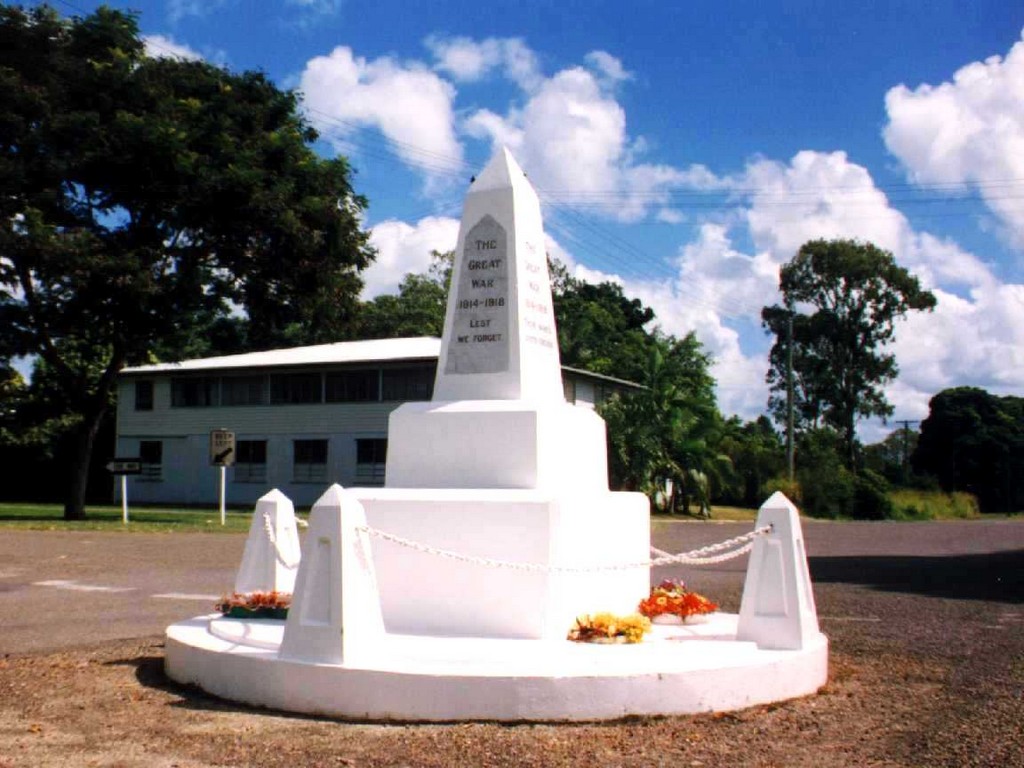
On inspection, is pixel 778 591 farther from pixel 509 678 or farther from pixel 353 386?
pixel 353 386

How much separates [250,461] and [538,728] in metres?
36.9

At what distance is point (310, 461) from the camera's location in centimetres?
4038

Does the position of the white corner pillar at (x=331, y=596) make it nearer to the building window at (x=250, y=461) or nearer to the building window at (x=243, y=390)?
the building window at (x=250, y=461)

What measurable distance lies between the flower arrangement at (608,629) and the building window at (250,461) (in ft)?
115

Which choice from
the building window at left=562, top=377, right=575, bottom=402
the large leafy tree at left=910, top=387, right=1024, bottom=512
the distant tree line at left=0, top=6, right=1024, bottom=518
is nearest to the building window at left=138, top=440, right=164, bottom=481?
the distant tree line at left=0, top=6, right=1024, bottom=518

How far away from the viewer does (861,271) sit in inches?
2078

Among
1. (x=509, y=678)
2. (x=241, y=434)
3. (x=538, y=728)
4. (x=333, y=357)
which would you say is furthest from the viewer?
(x=241, y=434)

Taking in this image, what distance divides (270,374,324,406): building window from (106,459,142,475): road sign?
13437 millimetres

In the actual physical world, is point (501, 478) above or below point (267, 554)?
above

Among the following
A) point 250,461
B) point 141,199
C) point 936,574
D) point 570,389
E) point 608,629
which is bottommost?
point 936,574

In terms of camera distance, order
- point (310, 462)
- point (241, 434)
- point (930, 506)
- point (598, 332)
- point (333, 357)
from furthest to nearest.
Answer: point (598, 332)
point (930, 506)
point (241, 434)
point (310, 462)
point (333, 357)

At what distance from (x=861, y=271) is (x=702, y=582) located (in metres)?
41.1


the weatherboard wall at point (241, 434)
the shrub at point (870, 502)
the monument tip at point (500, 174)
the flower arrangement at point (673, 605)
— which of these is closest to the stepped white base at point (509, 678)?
the flower arrangement at point (673, 605)

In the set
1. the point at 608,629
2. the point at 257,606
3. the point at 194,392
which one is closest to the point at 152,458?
the point at 194,392
